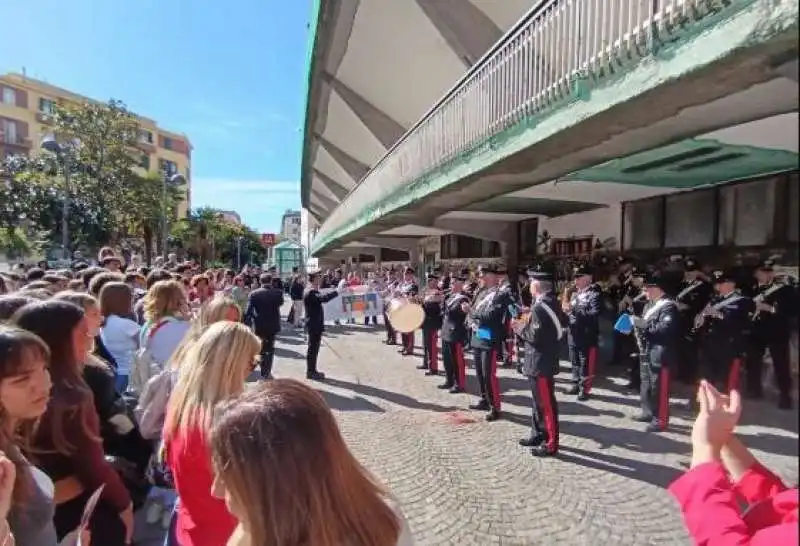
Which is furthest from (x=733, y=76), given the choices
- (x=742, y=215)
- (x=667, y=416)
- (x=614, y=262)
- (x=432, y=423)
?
(x=614, y=262)

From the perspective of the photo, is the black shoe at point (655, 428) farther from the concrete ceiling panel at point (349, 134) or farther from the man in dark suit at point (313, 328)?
the concrete ceiling panel at point (349, 134)

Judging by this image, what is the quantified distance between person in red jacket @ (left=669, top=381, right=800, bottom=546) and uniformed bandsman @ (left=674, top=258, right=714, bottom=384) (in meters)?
5.80

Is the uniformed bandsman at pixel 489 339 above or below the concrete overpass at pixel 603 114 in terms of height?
below

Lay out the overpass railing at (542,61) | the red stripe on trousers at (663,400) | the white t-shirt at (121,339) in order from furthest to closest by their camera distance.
Result: the red stripe on trousers at (663,400)
the white t-shirt at (121,339)
the overpass railing at (542,61)

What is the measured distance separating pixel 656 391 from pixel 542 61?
4.05 m

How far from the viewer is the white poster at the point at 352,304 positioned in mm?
13617

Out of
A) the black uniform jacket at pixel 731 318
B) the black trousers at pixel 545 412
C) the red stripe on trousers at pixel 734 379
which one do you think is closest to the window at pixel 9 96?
the black trousers at pixel 545 412

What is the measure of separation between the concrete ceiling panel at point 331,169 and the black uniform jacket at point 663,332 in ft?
86.3

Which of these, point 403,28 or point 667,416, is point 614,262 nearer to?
point 667,416

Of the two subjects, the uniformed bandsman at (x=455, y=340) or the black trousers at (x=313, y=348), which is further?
the black trousers at (x=313, y=348)

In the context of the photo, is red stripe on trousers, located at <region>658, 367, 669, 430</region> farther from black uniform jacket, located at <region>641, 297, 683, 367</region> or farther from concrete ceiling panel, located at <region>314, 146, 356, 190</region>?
concrete ceiling panel, located at <region>314, 146, 356, 190</region>

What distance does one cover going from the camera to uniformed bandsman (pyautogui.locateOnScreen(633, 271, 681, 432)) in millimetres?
6477

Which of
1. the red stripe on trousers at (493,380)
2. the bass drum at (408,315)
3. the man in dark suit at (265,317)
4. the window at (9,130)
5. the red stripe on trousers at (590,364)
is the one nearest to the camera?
the red stripe on trousers at (493,380)

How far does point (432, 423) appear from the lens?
7.21 m
